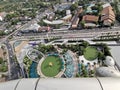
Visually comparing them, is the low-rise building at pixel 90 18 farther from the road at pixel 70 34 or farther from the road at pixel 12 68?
the road at pixel 12 68

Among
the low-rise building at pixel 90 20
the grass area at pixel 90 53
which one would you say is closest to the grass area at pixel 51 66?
the grass area at pixel 90 53

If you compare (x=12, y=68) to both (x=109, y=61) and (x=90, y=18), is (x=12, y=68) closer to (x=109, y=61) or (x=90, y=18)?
(x=109, y=61)

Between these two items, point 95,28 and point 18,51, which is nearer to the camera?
point 18,51

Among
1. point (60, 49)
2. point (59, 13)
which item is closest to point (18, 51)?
point (60, 49)

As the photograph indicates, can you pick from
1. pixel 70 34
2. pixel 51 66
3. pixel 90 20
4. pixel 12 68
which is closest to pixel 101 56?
pixel 51 66

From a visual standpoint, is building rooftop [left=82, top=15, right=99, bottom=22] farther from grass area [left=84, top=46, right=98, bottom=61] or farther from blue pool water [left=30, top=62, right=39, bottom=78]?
blue pool water [left=30, top=62, right=39, bottom=78]

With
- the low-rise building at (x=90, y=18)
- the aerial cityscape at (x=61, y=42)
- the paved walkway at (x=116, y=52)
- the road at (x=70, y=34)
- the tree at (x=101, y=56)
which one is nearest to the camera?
the aerial cityscape at (x=61, y=42)

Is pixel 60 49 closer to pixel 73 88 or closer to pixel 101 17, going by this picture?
pixel 101 17
